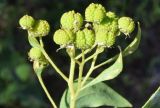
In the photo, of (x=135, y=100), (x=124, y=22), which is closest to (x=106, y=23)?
(x=124, y=22)

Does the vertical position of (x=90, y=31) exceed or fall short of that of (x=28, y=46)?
it exceeds it

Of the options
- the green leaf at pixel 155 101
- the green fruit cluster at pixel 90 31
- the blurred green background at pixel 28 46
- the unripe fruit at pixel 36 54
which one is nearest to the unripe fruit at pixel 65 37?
the green fruit cluster at pixel 90 31

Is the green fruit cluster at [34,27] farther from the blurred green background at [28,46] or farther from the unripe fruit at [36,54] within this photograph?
the blurred green background at [28,46]

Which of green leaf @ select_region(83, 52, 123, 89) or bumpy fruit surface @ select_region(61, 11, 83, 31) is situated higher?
bumpy fruit surface @ select_region(61, 11, 83, 31)

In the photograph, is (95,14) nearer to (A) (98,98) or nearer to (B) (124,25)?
(B) (124,25)

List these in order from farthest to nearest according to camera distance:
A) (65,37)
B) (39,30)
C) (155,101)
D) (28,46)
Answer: (28,46)
(155,101)
(39,30)
(65,37)

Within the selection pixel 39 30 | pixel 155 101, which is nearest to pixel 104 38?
pixel 39 30

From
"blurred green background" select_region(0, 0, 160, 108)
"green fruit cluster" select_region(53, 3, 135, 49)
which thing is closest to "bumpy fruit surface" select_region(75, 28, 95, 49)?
"green fruit cluster" select_region(53, 3, 135, 49)

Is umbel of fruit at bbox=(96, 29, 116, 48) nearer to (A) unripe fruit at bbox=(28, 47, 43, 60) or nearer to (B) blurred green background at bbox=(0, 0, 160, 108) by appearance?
(A) unripe fruit at bbox=(28, 47, 43, 60)
